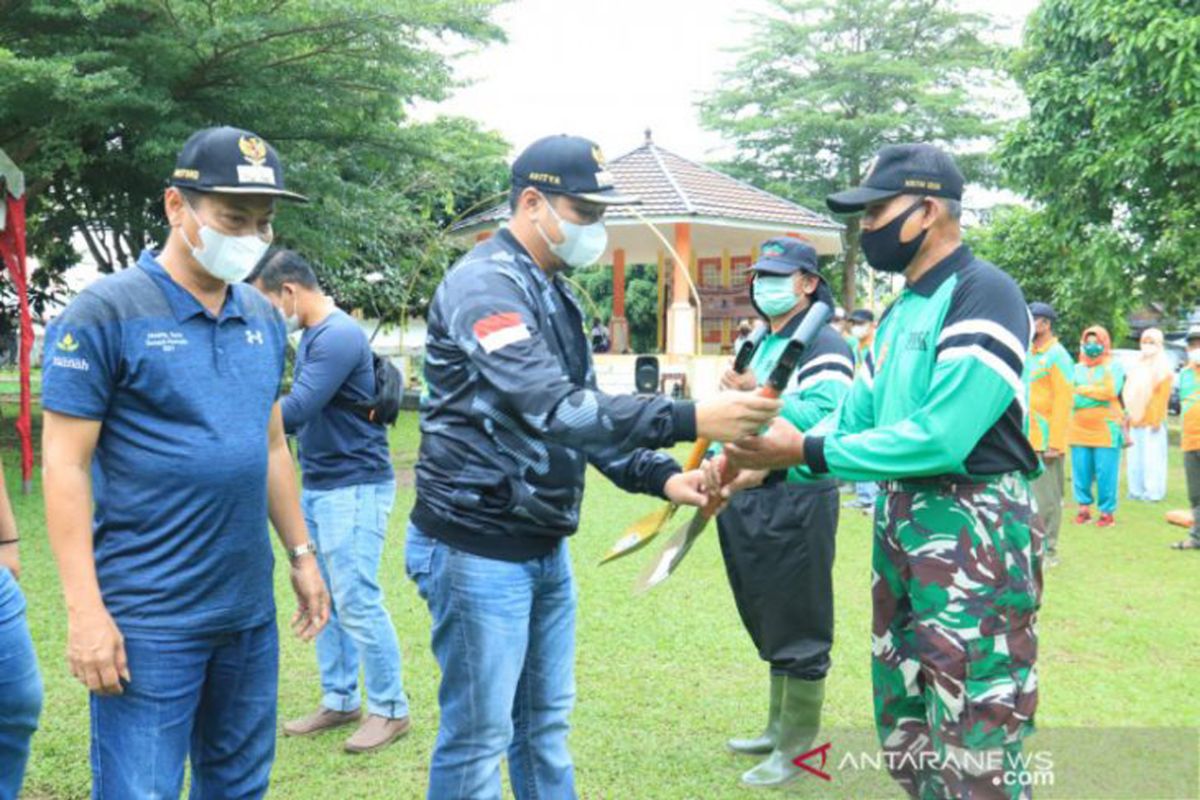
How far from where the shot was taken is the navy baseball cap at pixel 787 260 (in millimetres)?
4359

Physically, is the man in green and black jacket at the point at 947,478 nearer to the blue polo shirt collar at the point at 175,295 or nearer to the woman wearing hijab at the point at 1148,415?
the blue polo shirt collar at the point at 175,295

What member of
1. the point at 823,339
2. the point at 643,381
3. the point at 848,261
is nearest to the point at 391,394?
the point at 643,381

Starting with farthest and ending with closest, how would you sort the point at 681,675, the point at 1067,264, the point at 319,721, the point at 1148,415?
the point at 1067,264, the point at 1148,415, the point at 681,675, the point at 319,721

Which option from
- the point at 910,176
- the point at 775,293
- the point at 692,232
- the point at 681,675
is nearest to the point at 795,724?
the point at 681,675

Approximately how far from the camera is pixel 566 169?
113 inches

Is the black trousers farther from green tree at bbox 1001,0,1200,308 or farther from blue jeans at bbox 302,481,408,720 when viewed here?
green tree at bbox 1001,0,1200,308

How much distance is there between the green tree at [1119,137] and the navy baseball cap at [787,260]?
45.9ft

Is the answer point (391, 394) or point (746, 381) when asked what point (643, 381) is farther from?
point (391, 394)

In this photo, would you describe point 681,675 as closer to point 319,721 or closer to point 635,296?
point 319,721

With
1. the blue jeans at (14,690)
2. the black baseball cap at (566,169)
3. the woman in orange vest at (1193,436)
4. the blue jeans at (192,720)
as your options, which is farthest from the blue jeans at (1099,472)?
the blue jeans at (14,690)

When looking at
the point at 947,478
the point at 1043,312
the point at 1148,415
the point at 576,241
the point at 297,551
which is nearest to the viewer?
the point at 947,478

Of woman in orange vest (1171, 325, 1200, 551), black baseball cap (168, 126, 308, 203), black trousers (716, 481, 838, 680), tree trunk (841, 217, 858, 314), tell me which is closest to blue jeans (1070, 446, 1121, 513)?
woman in orange vest (1171, 325, 1200, 551)

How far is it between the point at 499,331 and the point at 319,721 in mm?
2773

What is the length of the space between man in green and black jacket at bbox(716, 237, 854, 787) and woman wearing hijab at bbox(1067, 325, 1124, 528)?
7.04 meters
